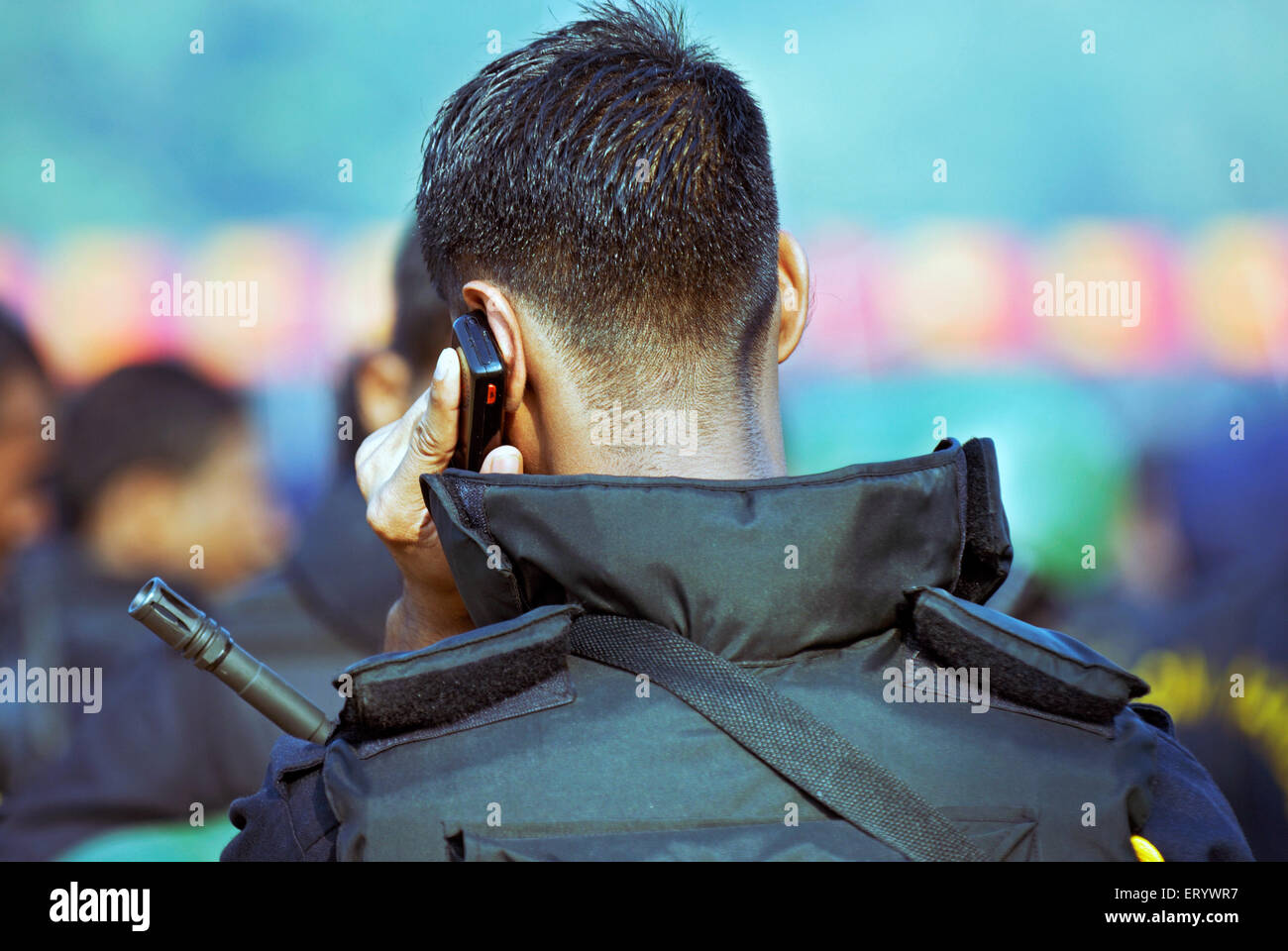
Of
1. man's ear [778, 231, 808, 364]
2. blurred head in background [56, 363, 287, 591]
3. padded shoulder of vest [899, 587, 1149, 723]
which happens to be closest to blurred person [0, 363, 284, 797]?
blurred head in background [56, 363, 287, 591]

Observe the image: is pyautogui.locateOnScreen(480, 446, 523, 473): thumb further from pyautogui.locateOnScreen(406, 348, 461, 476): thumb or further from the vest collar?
the vest collar

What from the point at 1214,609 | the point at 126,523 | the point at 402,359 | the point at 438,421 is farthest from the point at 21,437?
the point at 1214,609

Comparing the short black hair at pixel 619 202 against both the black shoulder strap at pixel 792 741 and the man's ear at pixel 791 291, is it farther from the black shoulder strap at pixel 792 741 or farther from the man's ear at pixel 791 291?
the black shoulder strap at pixel 792 741

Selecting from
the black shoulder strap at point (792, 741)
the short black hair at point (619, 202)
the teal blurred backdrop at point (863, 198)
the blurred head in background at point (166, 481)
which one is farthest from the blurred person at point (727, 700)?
the blurred head in background at point (166, 481)

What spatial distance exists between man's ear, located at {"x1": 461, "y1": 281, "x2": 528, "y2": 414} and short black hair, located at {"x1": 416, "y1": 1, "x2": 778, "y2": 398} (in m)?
0.03

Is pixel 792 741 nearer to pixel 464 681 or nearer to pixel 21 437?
pixel 464 681

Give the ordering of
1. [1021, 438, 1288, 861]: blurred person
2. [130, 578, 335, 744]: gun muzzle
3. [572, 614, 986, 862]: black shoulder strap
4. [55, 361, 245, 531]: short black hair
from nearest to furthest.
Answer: [572, 614, 986, 862]: black shoulder strap, [130, 578, 335, 744]: gun muzzle, [1021, 438, 1288, 861]: blurred person, [55, 361, 245, 531]: short black hair

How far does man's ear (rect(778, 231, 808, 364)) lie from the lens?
59.2 inches

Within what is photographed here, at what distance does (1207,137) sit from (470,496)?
2.62 meters

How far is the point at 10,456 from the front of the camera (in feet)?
9.95

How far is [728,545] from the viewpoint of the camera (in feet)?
3.60

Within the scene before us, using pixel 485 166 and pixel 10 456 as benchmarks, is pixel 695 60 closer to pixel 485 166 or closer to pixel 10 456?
pixel 485 166
